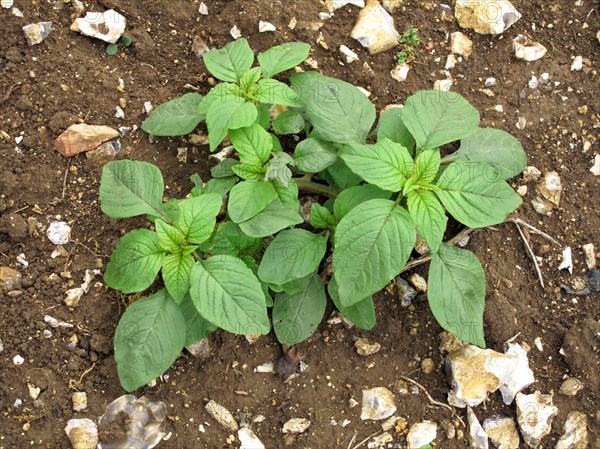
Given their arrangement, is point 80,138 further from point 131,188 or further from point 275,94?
point 275,94

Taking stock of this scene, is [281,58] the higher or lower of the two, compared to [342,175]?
higher

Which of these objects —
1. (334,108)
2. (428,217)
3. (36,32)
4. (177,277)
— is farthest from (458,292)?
(36,32)

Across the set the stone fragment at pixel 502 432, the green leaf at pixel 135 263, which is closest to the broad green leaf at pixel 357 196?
the green leaf at pixel 135 263

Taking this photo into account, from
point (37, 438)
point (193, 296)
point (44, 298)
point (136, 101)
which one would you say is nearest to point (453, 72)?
point (136, 101)

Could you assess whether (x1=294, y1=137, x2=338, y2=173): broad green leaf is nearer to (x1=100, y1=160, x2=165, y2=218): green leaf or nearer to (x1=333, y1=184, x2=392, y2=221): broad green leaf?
(x1=333, y1=184, x2=392, y2=221): broad green leaf

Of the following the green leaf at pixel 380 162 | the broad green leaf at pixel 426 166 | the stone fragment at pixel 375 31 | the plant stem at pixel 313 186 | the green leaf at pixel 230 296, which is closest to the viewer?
the green leaf at pixel 230 296

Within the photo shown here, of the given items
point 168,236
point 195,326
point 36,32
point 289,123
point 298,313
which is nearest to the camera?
point 168,236

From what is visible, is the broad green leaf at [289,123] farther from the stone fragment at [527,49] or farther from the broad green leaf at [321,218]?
the stone fragment at [527,49]
